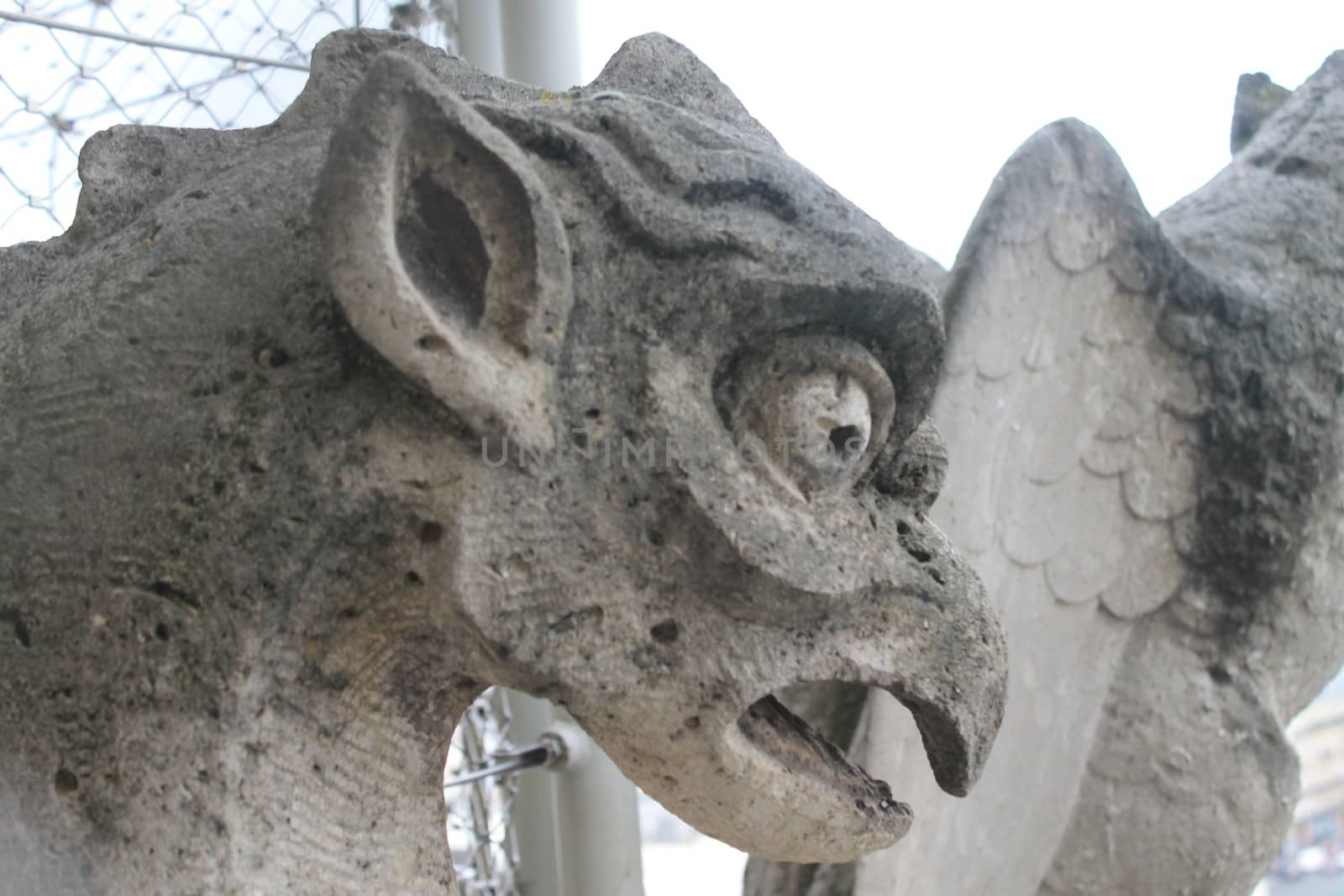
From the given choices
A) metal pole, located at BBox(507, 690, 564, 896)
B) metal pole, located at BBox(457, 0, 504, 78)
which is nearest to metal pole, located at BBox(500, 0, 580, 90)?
metal pole, located at BBox(457, 0, 504, 78)

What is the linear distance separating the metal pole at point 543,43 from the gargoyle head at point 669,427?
0.78 m

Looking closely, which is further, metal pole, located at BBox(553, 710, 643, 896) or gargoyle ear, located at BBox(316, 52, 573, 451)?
metal pole, located at BBox(553, 710, 643, 896)

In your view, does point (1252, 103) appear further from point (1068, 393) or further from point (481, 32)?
point (481, 32)

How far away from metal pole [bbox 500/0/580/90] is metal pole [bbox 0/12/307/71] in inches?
9.6

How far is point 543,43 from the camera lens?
1.49m

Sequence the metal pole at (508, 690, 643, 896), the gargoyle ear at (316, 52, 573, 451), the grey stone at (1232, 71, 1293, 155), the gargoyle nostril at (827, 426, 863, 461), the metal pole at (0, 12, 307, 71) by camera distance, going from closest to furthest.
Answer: the gargoyle ear at (316, 52, 573, 451) → the gargoyle nostril at (827, 426, 863, 461) → the metal pole at (0, 12, 307, 71) → the metal pole at (508, 690, 643, 896) → the grey stone at (1232, 71, 1293, 155)

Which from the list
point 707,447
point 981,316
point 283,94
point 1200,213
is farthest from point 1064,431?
point 283,94

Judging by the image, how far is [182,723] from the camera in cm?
63

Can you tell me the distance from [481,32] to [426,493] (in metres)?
1.06

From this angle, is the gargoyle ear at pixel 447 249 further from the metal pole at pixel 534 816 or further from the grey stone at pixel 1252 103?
the grey stone at pixel 1252 103

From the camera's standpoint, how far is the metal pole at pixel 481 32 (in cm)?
155

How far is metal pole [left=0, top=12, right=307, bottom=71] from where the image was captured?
4.37 ft

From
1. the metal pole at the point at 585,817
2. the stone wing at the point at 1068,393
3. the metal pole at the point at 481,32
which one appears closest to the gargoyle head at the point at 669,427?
the stone wing at the point at 1068,393

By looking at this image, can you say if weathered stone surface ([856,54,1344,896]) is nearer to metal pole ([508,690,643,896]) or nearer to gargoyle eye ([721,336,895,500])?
metal pole ([508,690,643,896])
